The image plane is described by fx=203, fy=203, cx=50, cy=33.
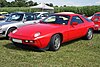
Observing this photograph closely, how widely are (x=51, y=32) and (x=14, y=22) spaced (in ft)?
11.4

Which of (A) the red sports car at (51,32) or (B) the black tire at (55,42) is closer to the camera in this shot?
(A) the red sports car at (51,32)

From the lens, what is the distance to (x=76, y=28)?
798 centimetres

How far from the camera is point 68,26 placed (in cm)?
758

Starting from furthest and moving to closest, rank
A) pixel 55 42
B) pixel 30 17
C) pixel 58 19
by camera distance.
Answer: pixel 30 17 → pixel 58 19 → pixel 55 42

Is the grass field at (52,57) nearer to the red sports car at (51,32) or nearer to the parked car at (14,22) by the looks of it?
the red sports car at (51,32)

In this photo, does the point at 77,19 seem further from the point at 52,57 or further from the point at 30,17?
the point at 30,17

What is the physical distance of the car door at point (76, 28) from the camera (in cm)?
770

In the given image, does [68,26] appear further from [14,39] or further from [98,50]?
[14,39]

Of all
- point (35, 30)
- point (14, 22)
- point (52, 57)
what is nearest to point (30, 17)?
point (14, 22)

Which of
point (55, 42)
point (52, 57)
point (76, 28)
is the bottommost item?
point (52, 57)

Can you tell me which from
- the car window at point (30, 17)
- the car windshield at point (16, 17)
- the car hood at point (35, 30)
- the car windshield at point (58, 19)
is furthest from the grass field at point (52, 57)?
the car window at point (30, 17)

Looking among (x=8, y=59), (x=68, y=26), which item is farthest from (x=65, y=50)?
(x=8, y=59)

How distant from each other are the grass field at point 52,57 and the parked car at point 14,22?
2.01 meters

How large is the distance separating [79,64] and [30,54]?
1696 millimetres
